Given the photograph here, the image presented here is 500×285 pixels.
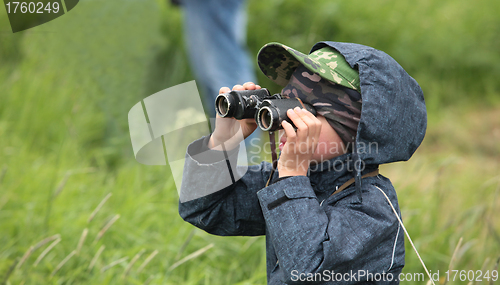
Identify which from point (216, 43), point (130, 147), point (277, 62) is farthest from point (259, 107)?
point (130, 147)

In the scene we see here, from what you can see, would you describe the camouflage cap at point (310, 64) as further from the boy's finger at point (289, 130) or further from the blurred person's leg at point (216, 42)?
the blurred person's leg at point (216, 42)

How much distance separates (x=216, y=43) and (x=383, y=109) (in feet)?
5.83

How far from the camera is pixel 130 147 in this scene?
288cm

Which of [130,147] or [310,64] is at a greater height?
[310,64]

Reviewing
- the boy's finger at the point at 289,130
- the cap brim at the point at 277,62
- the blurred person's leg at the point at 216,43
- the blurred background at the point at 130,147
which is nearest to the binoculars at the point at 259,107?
the boy's finger at the point at 289,130

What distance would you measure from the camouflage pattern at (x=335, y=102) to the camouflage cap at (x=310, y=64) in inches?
1.5

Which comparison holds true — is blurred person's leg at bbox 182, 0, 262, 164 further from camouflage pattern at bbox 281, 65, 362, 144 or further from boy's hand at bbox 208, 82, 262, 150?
camouflage pattern at bbox 281, 65, 362, 144

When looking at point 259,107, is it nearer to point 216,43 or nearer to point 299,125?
point 299,125

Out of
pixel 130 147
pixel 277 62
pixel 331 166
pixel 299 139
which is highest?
pixel 277 62

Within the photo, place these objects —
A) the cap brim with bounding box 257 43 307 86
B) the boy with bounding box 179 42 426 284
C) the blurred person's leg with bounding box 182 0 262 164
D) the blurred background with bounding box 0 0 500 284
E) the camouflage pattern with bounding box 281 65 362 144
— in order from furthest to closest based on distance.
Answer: the blurred person's leg with bounding box 182 0 262 164
the blurred background with bounding box 0 0 500 284
the cap brim with bounding box 257 43 307 86
the camouflage pattern with bounding box 281 65 362 144
the boy with bounding box 179 42 426 284

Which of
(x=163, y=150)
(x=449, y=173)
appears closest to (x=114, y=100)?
(x=163, y=150)

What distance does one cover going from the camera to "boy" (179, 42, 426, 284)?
1136 millimetres

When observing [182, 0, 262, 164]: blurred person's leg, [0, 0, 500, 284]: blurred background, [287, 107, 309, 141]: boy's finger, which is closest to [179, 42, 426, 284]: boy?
[287, 107, 309, 141]: boy's finger

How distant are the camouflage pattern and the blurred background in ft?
1.57
